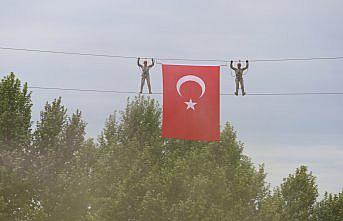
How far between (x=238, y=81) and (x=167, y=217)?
19.6m

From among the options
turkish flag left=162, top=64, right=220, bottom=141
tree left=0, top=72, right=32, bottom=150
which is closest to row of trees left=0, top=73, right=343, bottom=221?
tree left=0, top=72, right=32, bottom=150

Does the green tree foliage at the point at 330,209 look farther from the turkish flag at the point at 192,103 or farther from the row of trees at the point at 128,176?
the turkish flag at the point at 192,103

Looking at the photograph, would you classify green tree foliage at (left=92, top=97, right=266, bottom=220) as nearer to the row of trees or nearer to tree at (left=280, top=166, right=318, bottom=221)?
the row of trees

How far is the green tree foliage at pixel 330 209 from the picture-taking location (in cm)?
5069

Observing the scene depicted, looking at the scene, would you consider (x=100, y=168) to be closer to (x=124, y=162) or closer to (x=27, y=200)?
(x=124, y=162)

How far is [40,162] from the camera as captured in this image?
3944cm

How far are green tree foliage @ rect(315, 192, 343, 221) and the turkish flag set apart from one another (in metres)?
27.9

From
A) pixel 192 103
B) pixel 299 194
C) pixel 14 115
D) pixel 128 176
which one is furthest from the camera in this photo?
pixel 299 194

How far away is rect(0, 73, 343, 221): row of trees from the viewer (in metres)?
38.8

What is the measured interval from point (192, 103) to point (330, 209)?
28787 millimetres

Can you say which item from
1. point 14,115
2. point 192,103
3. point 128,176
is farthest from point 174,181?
point 192,103

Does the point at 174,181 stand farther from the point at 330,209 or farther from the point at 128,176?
the point at 330,209

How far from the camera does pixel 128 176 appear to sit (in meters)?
44.5

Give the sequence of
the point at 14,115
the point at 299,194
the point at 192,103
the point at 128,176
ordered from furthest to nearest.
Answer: the point at 299,194 → the point at 128,176 → the point at 14,115 → the point at 192,103
